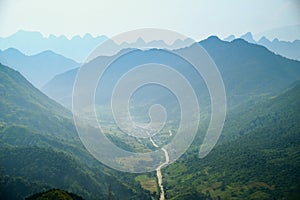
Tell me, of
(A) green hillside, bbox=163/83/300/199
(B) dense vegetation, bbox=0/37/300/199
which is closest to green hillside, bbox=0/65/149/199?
(B) dense vegetation, bbox=0/37/300/199

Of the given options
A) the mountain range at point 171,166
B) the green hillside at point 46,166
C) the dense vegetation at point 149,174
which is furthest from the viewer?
the dense vegetation at point 149,174

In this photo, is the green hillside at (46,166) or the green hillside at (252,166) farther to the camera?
the green hillside at (252,166)

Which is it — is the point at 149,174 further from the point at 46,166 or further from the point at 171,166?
the point at 46,166

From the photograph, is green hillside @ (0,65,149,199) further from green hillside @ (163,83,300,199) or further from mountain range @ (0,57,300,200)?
green hillside @ (163,83,300,199)

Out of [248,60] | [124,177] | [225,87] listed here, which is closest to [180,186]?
[124,177]

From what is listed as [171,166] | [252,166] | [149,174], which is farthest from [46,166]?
[252,166]

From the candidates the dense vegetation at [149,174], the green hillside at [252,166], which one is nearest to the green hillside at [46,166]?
the dense vegetation at [149,174]

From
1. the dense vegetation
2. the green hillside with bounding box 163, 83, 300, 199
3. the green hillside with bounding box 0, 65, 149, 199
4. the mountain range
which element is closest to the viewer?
the green hillside with bounding box 0, 65, 149, 199

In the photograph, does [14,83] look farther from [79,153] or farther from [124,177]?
[124,177]

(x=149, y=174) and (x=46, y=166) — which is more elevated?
(x=149, y=174)

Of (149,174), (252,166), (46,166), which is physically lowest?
(46,166)

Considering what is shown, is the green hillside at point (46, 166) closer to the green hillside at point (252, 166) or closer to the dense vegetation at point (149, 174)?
the dense vegetation at point (149, 174)

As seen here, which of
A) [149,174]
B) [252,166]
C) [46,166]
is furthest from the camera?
[149,174]
